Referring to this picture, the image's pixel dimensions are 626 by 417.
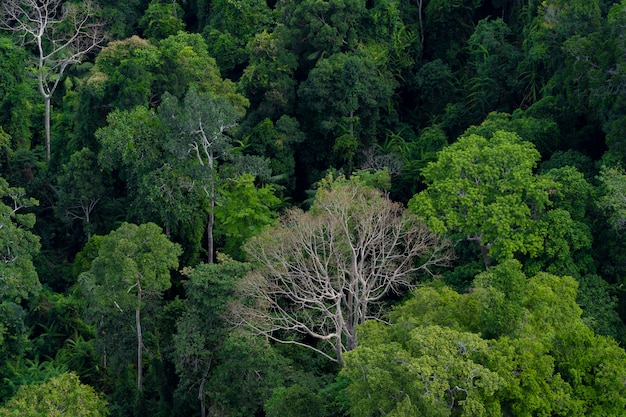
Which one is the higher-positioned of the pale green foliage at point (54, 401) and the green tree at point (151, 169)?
the green tree at point (151, 169)

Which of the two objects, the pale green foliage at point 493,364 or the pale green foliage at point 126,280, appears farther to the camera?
the pale green foliage at point 126,280

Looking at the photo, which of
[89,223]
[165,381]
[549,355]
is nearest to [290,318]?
[165,381]

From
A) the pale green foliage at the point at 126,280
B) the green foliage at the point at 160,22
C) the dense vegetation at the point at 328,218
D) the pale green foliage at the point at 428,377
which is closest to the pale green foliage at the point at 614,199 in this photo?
the dense vegetation at the point at 328,218

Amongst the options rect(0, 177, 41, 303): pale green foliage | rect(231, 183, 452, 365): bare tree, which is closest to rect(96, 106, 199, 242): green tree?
rect(0, 177, 41, 303): pale green foliage

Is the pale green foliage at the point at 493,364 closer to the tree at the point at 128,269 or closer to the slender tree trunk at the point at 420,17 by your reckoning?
the tree at the point at 128,269

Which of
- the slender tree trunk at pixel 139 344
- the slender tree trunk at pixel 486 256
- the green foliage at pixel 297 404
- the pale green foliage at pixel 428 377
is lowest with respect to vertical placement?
the slender tree trunk at pixel 139 344

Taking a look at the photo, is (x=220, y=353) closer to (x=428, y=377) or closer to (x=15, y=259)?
(x=15, y=259)

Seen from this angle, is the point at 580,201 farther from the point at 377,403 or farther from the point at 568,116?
the point at 377,403
